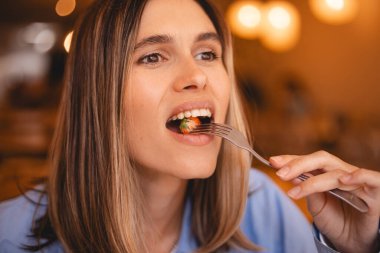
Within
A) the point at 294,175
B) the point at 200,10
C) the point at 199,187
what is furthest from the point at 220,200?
the point at 200,10

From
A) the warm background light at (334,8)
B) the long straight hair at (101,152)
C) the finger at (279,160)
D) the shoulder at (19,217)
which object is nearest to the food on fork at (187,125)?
the long straight hair at (101,152)

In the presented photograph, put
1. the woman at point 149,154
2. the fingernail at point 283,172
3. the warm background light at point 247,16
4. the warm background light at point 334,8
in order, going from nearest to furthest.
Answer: the fingernail at point 283,172 → the woman at point 149,154 → the warm background light at point 334,8 → the warm background light at point 247,16

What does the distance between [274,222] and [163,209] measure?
0.38 meters

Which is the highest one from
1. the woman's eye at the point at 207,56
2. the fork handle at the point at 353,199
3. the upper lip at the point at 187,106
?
the woman's eye at the point at 207,56

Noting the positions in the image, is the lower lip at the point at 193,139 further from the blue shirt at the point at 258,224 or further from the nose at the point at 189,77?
the blue shirt at the point at 258,224

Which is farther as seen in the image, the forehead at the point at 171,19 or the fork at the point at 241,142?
the forehead at the point at 171,19

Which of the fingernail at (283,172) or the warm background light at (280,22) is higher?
the warm background light at (280,22)

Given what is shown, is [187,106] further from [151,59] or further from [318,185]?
[318,185]

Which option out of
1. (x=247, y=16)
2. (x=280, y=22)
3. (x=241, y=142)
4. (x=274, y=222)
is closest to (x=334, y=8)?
(x=280, y=22)

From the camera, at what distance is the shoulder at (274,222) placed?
1.32 m

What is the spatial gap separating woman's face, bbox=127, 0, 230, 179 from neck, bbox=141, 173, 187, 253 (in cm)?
12

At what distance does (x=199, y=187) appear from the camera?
136cm

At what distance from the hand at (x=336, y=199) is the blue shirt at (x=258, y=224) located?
30 centimetres

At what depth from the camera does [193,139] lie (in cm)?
107
